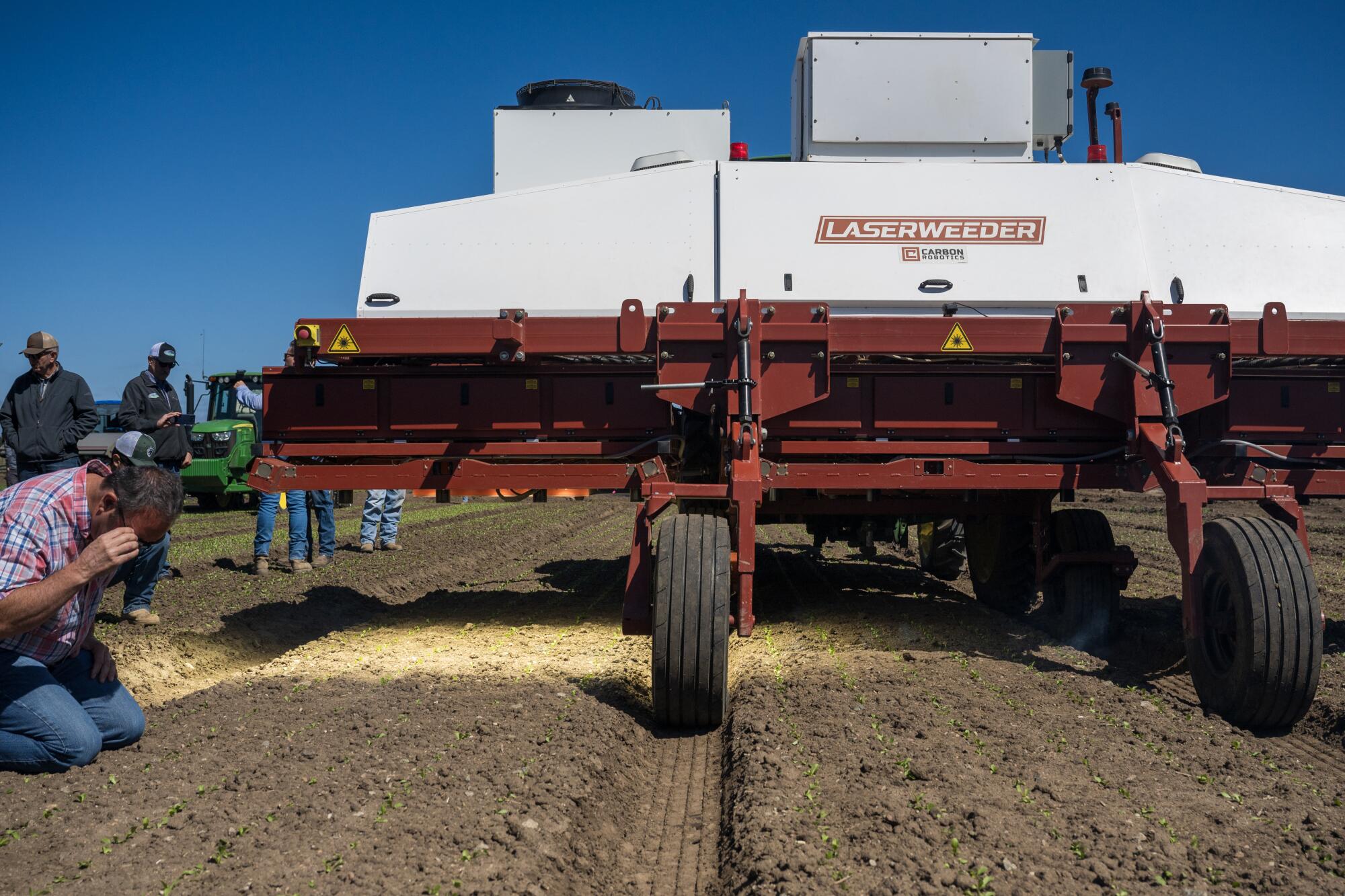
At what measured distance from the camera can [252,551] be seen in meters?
12.1

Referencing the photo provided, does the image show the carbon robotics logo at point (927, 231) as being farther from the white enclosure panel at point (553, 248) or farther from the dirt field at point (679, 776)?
the dirt field at point (679, 776)

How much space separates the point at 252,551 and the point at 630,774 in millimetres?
8837

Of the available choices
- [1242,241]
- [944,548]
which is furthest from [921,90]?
[944,548]

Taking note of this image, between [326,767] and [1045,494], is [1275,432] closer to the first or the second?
[1045,494]

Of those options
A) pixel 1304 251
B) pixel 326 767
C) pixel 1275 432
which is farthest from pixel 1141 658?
pixel 326 767

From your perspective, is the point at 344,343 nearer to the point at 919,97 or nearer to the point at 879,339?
the point at 879,339

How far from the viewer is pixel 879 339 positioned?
5.84 meters

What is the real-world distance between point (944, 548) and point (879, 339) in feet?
16.5

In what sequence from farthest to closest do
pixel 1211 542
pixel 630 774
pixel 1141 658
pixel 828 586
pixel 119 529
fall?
1. pixel 828 586
2. pixel 1141 658
3. pixel 1211 542
4. pixel 630 774
5. pixel 119 529

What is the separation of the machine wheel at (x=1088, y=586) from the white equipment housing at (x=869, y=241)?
138 centimetres

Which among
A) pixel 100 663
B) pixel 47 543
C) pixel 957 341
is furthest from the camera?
pixel 957 341

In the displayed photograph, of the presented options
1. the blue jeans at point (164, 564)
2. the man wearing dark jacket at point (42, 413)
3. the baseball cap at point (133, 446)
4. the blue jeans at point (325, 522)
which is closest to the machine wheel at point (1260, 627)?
the baseball cap at point (133, 446)

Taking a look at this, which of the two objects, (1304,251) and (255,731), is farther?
(1304,251)

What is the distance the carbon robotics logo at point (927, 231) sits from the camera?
6855 mm
